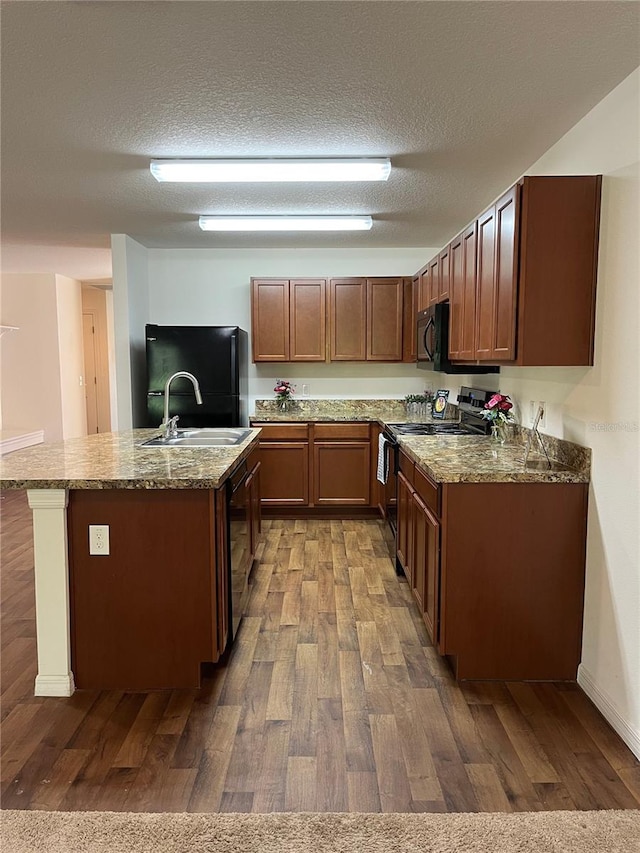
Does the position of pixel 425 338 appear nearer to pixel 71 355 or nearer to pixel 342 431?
pixel 342 431

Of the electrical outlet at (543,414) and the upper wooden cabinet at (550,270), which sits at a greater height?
the upper wooden cabinet at (550,270)

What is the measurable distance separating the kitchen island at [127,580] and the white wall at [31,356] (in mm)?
5215

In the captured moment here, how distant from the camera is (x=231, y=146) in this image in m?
2.82

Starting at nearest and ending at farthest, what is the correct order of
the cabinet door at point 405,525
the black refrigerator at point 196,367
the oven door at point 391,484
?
the cabinet door at point 405,525, the oven door at point 391,484, the black refrigerator at point 196,367

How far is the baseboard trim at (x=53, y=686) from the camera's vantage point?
2.41 metres

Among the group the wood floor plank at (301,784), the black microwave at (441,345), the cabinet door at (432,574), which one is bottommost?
the wood floor plank at (301,784)

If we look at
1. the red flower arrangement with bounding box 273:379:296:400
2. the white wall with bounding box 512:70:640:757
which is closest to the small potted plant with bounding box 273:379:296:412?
the red flower arrangement with bounding box 273:379:296:400

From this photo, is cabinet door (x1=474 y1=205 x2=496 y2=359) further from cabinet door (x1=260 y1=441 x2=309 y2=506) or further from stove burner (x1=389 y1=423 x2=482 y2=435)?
cabinet door (x1=260 y1=441 x2=309 y2=506)

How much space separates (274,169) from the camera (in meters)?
3.00

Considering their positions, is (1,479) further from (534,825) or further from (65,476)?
(534,825)

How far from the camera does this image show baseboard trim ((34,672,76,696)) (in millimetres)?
2410

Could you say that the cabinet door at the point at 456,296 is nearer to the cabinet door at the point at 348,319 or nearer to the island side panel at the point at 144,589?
the cabinet door at the point at 348,319

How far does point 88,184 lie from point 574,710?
12.1 feet

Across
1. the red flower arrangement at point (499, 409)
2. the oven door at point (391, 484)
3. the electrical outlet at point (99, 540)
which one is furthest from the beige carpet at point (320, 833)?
the oven door at point (391, 484)
